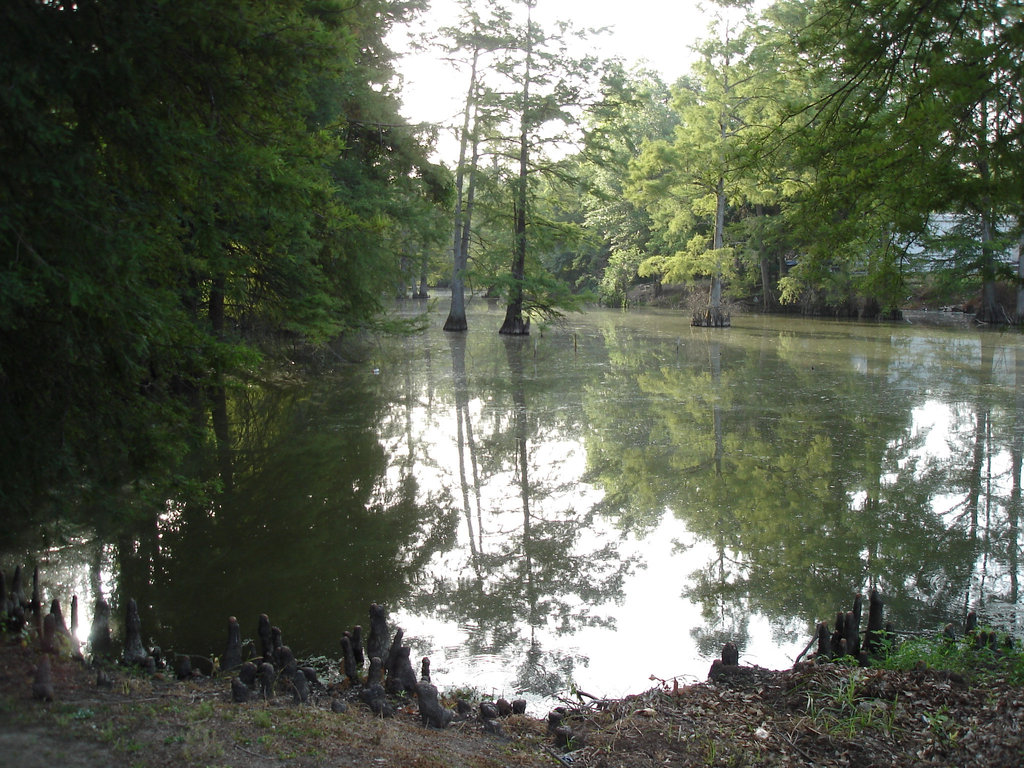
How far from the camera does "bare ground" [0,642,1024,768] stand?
2967mm

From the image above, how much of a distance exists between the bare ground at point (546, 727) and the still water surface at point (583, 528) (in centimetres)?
74

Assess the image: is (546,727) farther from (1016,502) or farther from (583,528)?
(1016,502)

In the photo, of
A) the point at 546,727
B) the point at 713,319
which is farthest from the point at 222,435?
the point at 713,319

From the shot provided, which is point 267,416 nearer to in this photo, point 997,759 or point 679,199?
point 997,759

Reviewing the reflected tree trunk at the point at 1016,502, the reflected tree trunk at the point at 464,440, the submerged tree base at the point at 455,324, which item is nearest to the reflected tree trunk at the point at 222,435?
the reflected tree trunk at the point at 464,440

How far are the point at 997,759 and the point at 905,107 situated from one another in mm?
4393

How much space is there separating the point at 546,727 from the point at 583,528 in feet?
11.6

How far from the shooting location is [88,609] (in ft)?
17.2

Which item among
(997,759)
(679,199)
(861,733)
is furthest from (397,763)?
(679,199)

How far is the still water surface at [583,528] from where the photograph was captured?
5.14 m

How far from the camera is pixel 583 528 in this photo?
7258mm

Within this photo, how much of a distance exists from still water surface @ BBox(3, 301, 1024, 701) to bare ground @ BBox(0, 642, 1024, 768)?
74cm

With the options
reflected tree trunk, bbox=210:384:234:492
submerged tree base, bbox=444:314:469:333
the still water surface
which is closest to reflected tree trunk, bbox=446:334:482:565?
the still water surface

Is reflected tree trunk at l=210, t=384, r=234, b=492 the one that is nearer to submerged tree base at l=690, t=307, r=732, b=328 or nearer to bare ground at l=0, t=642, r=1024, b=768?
bare ground at l=0, t=642, r=1024, b=768
